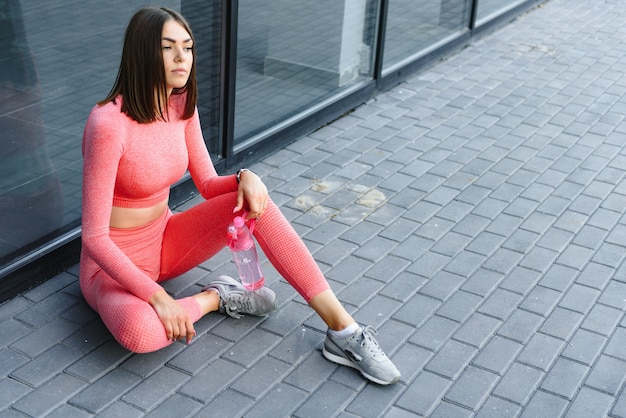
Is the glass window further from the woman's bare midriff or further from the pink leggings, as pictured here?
the woman's bare midriff

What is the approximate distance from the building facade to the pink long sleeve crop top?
0.63 meters

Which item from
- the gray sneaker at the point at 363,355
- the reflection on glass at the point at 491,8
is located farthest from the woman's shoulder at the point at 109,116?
the reflection on glass at the point at 491,8

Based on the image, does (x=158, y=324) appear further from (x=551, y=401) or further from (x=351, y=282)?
(x=551, y=401)

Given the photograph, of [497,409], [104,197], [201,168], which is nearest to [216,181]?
[201,168]

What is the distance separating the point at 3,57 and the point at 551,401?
2.61 metres

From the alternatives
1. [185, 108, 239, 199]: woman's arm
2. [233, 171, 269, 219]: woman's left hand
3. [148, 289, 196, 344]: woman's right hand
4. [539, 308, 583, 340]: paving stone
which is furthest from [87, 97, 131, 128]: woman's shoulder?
[539, 308, 583, 340]: paving stone

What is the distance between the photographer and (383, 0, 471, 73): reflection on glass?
6.85 m

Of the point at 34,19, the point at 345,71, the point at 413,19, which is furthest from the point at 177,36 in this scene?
the point at 413,19

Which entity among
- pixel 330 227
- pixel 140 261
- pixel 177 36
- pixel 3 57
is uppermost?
pixel 177 36

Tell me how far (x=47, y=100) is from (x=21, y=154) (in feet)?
0.88

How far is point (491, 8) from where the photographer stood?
8.34 m

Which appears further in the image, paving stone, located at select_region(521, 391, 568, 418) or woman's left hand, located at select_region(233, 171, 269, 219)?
woman's left hand, located at select_region(233, 171, 269, 219)

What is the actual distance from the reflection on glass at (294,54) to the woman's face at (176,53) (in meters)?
1.73

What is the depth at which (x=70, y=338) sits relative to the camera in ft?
12.2
